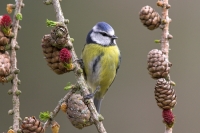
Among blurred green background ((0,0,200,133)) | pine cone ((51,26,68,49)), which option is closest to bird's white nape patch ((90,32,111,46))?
pine cone ((51,26,68,49))

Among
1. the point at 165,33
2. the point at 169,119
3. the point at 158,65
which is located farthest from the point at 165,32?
the point at 169,119

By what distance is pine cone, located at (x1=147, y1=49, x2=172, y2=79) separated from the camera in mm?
968

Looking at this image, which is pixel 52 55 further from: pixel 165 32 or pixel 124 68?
pixel 124 68

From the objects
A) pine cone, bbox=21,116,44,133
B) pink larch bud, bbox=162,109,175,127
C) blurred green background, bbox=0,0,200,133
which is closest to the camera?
pine cone, bbox=21,116,44,133

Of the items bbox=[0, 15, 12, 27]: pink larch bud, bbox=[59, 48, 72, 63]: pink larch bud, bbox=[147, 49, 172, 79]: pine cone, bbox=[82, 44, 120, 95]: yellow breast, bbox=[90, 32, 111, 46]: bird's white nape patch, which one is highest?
bbox=[90, 32, 111, 46]: bird's white nape patch

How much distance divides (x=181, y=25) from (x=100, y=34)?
134cm

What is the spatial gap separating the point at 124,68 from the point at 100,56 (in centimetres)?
118

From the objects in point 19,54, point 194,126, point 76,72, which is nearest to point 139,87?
point 194,126

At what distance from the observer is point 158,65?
0.97m

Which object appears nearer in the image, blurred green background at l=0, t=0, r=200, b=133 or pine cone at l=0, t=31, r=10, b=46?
pine cone at l=0, t=31, r=10, b=46

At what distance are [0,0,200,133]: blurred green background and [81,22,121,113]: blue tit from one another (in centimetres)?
99

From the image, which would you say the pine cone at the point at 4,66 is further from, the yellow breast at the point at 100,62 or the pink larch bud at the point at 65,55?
the yellow breast at the point at 100,62

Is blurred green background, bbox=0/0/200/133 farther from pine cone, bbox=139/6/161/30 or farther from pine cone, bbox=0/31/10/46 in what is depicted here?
pine cone, bbox=0/31/10/46

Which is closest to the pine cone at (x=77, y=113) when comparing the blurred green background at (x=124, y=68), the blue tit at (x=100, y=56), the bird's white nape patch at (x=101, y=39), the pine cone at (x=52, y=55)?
the pine cone at (x=52, y=55)
